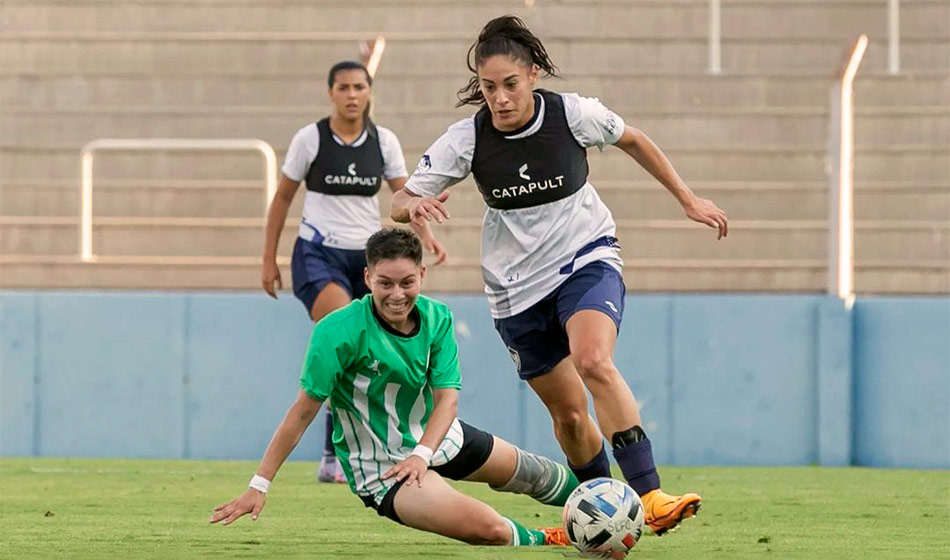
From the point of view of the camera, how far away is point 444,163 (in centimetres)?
658

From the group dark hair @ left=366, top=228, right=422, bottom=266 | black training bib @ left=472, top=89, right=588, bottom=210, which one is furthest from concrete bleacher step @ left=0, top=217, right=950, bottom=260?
dark hair @ left=366, top=228, right=422, bottom=266

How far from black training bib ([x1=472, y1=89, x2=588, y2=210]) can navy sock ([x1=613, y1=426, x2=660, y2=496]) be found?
982mm

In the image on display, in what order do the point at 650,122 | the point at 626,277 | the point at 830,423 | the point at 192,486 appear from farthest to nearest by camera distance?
the point at 650,122, the point at 626,277, the point at 830,423, the point at 192,486

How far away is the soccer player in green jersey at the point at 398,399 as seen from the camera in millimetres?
5773

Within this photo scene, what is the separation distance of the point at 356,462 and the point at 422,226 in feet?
2.75

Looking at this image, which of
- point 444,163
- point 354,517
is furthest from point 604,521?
point 354,517

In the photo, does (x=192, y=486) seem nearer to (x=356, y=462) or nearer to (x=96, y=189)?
(x=356, y=462)

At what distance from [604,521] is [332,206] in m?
4.01

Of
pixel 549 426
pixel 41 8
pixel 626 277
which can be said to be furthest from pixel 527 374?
pixel 41 8

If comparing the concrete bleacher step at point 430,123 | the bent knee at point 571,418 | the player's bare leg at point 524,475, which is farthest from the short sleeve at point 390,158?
the concrete bleacher step at point 430,123

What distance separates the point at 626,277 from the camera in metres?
12.8

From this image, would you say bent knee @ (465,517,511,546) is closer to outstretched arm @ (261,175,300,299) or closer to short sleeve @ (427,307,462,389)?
short sleeve @ (427,307,462,389)

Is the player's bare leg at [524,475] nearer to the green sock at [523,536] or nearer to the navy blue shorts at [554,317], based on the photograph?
the green sock at [523,536]

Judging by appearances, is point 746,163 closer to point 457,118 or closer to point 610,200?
point 610,200
